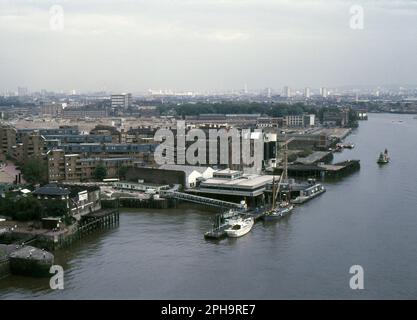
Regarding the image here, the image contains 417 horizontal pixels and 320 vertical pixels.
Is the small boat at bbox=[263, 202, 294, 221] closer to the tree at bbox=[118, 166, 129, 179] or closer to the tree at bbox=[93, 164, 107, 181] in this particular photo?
the tree at bbox=[118, 166, 129, 179]

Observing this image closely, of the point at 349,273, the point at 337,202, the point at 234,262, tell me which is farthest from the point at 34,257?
the point at 337,202

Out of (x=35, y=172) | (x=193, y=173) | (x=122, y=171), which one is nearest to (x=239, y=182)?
(x=193, y=173)

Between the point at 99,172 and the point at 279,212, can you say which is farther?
the point at 99,172

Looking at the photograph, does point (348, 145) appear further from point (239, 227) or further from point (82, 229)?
point (82, 229)

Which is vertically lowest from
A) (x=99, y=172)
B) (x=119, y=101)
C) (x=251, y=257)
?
(x=251, y=257)

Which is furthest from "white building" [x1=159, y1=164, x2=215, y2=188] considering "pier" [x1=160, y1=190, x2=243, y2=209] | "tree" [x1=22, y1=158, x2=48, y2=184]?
"tree" [x1=22, y1=158, x2=48, y2=184]

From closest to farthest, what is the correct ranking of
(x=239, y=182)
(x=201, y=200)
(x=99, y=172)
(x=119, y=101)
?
(x=201, y=200)
(x=239, y=182)
(x=99, y=172)
(x=119, y=101)

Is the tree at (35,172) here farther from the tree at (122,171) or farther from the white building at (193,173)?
the white building at (193,173)
